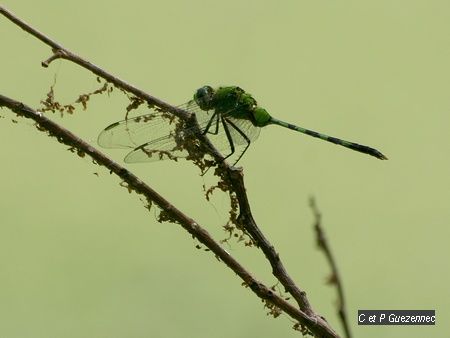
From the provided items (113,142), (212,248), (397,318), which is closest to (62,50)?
(212,248)

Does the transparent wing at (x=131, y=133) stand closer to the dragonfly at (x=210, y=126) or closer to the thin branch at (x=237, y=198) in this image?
the dragonfly at (x=210, y=126)

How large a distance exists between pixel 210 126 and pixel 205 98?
0.09m

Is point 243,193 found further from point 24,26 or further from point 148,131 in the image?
point 148,131

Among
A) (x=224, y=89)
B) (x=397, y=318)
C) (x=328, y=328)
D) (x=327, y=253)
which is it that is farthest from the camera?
(x=397, y=318)

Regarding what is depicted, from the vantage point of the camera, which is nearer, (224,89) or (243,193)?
(243,193)

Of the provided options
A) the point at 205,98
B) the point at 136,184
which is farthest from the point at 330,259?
the point at 205,98

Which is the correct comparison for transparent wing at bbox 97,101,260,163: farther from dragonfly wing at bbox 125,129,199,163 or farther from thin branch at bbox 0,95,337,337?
thin branch at bbox 0,95,337,337

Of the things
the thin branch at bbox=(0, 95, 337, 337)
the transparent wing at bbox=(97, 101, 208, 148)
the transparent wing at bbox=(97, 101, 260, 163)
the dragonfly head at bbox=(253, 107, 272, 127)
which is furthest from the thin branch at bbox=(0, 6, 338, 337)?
the dragonfly head at bbox=(253, 107, 272, 127)

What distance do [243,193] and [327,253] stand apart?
66cm

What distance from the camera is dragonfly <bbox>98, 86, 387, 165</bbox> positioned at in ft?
5.74

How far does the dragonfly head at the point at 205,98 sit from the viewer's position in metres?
1.95

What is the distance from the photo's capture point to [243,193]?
1.23m

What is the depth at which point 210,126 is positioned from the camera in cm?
191

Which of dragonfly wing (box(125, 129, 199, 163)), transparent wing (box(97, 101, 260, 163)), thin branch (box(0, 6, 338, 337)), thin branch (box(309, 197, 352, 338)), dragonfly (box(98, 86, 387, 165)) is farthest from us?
dragonfly (box(98, 86, 387, 165))
